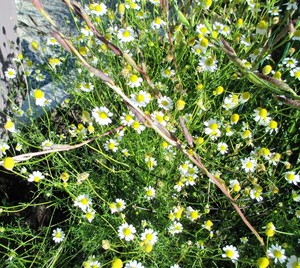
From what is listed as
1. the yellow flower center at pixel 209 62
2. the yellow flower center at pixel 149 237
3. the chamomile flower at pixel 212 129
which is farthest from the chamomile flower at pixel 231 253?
the yellow flower center at pixel 209 62

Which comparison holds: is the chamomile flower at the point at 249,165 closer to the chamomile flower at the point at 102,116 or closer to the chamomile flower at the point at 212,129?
the chamomile flower at the point at 212,129

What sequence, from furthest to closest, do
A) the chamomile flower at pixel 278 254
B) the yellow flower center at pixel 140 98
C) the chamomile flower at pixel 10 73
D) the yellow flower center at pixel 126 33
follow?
1. the chamomile flower at pixel 10 73
2. the yellow flower center at pixel 126 33
3. the yellow flower center at pixel 140 98
4. the chamomile flower at pixel 278 254

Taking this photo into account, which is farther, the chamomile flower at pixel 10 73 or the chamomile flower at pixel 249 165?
the chamomile flower at pixel 10 73

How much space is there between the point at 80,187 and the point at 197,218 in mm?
400

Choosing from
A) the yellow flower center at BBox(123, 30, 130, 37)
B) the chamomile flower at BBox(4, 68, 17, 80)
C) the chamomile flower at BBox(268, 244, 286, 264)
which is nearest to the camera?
the chamomile flower at BBox(268, 244, 286, 264)

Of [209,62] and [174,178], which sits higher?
[209,62]

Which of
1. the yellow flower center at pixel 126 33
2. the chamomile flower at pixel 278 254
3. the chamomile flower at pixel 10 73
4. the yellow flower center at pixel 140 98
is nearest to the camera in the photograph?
the chamomile flower at pixel 278 254

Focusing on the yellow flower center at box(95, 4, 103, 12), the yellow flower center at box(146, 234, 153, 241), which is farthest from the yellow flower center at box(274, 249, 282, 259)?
the yellow flower center at box(95, 4, 103, 12)

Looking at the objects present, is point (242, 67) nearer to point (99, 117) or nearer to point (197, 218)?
point (99, 117)

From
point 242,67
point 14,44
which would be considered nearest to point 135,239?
point 242,67

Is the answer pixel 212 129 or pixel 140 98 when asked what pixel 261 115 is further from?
pixel 140 98

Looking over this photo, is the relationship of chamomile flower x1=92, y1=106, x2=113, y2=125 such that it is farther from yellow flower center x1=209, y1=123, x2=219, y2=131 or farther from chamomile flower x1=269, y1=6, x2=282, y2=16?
chamomile flower x1=269, y1=6, x2=282, y2=16

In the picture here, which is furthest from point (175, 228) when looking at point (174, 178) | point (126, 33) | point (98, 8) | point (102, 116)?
point (98, 8)

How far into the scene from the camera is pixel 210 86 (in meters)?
1.52
